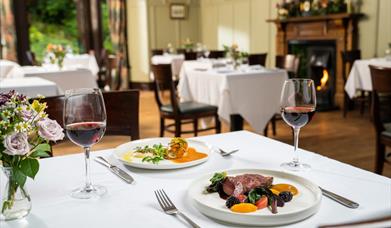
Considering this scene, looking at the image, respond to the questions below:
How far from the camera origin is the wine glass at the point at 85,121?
1.00 m

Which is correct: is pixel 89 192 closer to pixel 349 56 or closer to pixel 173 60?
pixel 349 56

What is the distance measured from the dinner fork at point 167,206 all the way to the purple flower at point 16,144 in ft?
0.92

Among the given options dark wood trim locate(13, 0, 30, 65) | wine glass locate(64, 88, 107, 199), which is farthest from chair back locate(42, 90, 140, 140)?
dark wood trim locate(13, 0, 30, 65)

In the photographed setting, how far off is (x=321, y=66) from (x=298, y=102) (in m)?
6.01

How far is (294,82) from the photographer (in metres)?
1.22

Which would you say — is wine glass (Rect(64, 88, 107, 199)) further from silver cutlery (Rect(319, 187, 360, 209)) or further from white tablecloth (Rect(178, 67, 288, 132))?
white tablecloth (Rect(178, 67, 288, 132))

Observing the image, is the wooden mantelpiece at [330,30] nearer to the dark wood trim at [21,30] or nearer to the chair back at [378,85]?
the chair back at [378,85]

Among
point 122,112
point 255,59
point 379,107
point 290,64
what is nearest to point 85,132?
point 122,112

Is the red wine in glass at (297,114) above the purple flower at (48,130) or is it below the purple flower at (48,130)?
below

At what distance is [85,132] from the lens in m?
1.00

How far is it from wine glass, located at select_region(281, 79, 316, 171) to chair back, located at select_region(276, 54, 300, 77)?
3664mm

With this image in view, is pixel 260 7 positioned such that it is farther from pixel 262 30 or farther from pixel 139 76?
pixel 139 76

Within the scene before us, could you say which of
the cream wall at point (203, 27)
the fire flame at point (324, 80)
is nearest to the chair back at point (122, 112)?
the fire flame at point (324, 80)

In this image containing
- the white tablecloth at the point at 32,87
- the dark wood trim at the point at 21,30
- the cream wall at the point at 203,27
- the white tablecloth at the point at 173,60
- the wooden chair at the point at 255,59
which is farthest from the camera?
the dark wood trim at the point at 21,30
